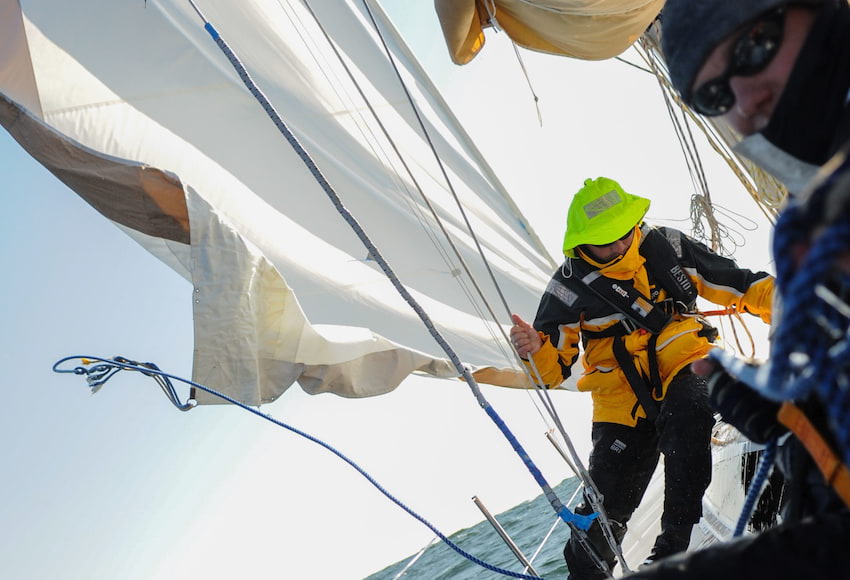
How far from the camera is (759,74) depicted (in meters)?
1.03

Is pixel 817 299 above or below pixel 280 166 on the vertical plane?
below

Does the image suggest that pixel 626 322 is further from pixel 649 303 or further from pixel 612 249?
pixel 612 249

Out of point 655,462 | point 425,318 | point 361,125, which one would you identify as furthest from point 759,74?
point 361,125

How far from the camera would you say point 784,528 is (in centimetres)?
95

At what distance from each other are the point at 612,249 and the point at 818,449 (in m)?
1.83

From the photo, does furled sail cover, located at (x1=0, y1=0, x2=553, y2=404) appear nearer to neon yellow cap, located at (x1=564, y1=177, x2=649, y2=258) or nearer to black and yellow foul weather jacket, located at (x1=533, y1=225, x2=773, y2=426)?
black and yellow foul weather jacket, located at (x1=533, y1=225, x2=773, y2=426)

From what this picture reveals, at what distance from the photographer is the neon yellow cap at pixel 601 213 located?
2.70 m

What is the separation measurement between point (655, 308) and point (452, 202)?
1496 millimetres

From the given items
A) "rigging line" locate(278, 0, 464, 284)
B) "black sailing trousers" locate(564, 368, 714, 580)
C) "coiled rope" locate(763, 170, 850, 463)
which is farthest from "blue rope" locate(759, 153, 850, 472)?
"rigging line" locate(278, 0, 464, 284)

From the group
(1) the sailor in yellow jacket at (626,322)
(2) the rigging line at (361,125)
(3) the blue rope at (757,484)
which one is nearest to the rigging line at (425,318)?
(1) the sailor in yellow jacket at (626,322)

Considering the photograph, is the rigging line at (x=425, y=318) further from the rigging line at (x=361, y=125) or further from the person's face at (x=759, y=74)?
the rigging line at (x=361, y=125)

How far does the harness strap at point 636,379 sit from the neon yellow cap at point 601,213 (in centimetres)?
36

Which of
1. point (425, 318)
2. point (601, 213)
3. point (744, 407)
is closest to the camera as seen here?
point (744, 407)

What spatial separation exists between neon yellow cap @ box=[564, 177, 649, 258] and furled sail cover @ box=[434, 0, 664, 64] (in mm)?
558
